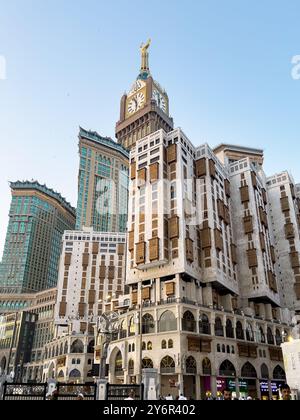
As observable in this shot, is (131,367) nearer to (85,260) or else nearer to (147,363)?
(147,363)

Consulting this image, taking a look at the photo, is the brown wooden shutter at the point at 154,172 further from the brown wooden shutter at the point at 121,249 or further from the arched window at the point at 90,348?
the brown wooden shutter at the point at 121,249

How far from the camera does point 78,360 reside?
10031 centimetres

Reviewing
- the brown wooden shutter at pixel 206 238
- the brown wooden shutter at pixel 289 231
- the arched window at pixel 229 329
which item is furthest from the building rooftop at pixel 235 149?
the arched window at pixel 229 329

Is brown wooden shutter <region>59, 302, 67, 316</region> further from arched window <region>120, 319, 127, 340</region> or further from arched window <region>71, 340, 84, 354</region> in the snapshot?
arched window <region>120, 319, 127, 340</region>

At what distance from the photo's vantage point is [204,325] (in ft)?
233

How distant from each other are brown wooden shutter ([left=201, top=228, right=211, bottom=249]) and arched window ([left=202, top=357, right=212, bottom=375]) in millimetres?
24105

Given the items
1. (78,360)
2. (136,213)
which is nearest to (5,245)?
(78,360)

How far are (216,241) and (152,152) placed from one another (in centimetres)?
2664

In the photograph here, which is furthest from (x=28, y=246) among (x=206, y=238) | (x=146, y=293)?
(x=206, y=238)

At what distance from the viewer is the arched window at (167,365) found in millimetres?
63781

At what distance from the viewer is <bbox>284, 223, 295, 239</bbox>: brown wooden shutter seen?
102 metres

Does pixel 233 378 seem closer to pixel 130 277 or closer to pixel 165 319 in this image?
pixel 165 319

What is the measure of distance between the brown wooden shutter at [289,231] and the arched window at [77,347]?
67248mm

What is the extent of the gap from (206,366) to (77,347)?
48.4 m
